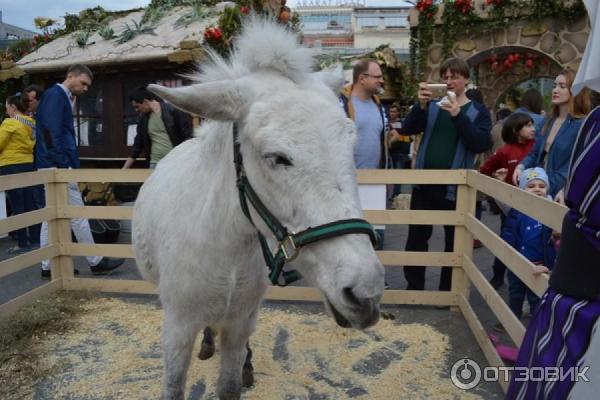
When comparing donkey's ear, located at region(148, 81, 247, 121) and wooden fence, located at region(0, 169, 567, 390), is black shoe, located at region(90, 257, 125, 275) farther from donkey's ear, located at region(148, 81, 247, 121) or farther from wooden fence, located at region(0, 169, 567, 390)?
donkey's ear, located at region(148, 81, 247, 121)

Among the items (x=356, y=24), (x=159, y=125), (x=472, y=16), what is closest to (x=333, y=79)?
(x=159, y=125)

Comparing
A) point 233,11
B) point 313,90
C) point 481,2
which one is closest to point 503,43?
point 481,2

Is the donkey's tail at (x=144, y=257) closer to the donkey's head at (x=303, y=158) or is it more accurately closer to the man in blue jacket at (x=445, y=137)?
the donkey's head at (x=303, y=158)

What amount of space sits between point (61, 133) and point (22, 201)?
2.52 meters

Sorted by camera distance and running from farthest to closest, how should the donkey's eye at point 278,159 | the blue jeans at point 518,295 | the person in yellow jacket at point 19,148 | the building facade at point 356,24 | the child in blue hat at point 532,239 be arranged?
the building facade at point 356,24 < the person in yellow jacket at point 19,148 < the blue jeans at point 518,295 < the child in blue hat at point 532,239 < the donkey's eye at point 278,159

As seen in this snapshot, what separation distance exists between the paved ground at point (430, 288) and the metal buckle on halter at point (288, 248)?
2.16m

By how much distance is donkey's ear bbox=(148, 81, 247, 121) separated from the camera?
1581 mm

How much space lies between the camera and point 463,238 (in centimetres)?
406

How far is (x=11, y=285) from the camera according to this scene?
197 inches

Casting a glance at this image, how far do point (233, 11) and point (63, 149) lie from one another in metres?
2.40

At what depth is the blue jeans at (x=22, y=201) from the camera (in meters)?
6.39

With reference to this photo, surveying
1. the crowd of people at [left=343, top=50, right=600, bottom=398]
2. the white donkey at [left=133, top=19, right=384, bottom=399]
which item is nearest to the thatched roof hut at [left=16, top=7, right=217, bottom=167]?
the crowd of people at [left=343, top=50, right=600, bottom=398]

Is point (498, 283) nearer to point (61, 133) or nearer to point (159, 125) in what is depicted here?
point (159, 125)

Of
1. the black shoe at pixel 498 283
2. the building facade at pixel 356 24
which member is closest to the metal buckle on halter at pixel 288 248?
the black shoe at pixel 498 283
